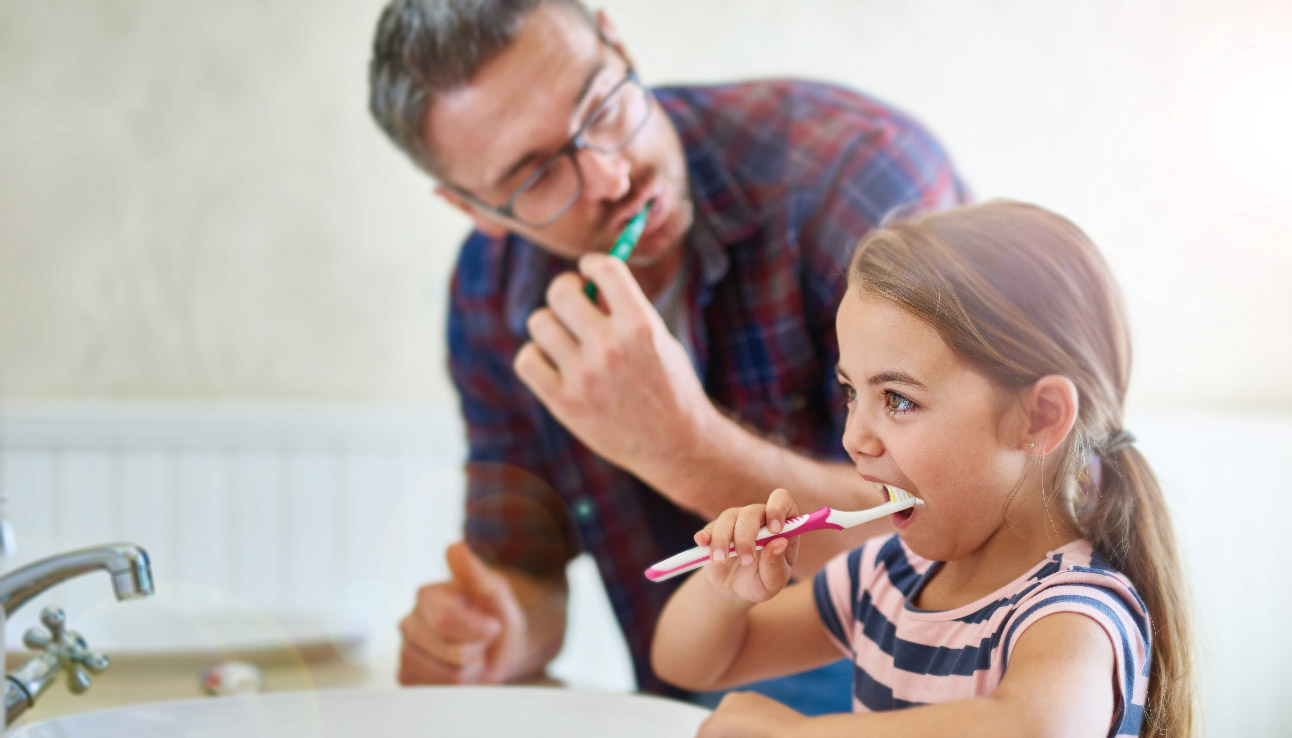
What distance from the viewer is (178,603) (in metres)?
1.13

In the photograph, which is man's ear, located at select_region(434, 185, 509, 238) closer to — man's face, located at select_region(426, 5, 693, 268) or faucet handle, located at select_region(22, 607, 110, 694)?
man's face, located at select_region(426, 5, 693, 268)

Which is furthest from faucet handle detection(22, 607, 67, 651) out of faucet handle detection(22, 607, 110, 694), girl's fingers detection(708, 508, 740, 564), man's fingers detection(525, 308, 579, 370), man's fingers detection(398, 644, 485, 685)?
girl's fingers detection(708, 508, 740, 564)

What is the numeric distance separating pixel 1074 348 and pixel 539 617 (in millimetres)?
657

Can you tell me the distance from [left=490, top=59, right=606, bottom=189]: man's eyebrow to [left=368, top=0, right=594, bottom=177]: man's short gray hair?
0.17 feet

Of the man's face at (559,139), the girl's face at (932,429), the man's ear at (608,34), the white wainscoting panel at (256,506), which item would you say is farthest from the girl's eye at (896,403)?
the white wainscoting panel at (256,506)

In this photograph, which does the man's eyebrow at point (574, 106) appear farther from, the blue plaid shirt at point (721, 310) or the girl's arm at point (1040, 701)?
the girl's arm at point (1040, 701)

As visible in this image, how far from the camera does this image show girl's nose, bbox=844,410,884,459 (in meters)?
0.42

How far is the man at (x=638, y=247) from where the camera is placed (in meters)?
0.65

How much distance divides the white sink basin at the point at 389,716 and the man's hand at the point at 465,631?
156mm

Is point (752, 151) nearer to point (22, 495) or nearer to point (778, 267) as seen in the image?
point (778, 267)

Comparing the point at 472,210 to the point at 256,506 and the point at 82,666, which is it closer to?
the point at 82,666

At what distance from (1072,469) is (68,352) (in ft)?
3.87

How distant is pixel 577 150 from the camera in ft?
2.29

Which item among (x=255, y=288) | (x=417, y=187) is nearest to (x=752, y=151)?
(x=417, y=187)
